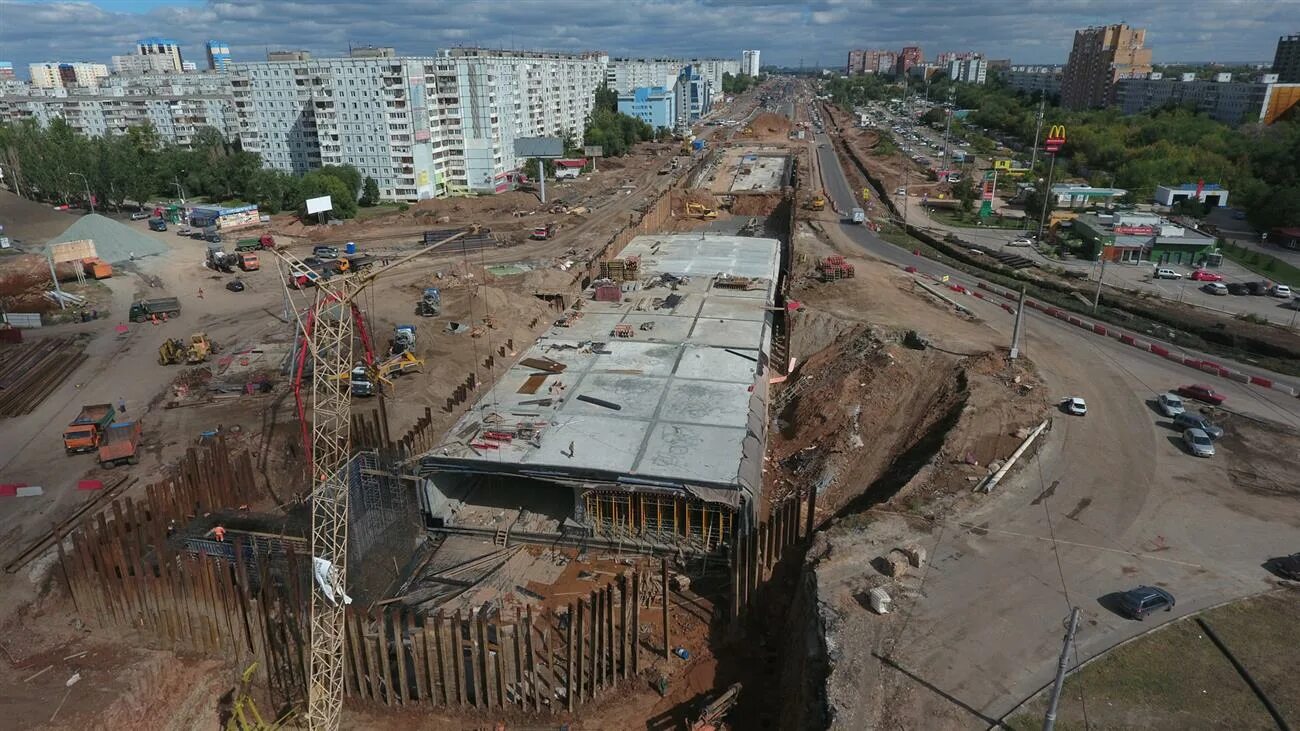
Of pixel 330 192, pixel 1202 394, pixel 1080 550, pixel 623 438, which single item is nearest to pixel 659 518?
pixel 623 438

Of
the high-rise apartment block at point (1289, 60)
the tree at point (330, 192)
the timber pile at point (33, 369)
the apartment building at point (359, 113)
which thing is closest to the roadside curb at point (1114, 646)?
the timber pile at point (33, 369)

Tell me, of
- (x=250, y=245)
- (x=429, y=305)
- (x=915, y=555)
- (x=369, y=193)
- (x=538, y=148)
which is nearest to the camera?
(x=915, y=555)

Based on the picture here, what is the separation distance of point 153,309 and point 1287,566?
205ft

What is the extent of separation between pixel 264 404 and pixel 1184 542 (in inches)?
1543

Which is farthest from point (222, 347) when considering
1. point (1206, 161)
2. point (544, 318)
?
point (1206, 161)

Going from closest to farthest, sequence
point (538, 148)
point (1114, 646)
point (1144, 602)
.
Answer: point (1114, 646) → point (1144, 602) → point (538, 148)

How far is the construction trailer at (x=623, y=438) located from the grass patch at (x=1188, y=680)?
11098 mm

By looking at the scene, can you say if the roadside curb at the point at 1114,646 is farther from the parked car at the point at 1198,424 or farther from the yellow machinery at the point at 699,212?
the yellow machinery at the point at 699,212

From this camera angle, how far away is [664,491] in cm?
2536

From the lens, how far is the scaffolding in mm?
25984

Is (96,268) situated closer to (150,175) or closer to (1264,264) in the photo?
(150,175)

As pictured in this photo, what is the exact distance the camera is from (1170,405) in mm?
31688

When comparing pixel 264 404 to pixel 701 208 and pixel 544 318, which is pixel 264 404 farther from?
pixel 701 208

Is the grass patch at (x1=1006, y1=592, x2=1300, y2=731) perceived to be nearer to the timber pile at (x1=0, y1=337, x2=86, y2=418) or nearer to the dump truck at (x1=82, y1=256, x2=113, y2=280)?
the timber pile at (x1=0, y1=337, x2=86, y2=418)
